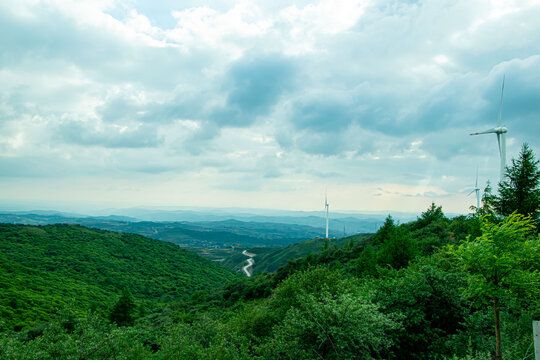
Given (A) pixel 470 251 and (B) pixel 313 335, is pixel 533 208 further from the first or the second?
(B) pixel 313 335

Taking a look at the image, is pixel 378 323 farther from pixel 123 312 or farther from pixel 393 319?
pixel 123 312

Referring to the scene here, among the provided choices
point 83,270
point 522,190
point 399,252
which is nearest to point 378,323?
point 399,252

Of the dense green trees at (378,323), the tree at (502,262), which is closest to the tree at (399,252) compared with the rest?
the dense green trees at (378,323)

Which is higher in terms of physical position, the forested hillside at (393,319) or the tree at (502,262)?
the tree at (502,262)

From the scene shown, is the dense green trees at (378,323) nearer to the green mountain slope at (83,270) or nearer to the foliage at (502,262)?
the foliage at (502,262)

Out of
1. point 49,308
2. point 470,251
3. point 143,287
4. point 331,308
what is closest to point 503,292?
point 470,251
